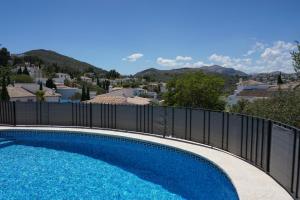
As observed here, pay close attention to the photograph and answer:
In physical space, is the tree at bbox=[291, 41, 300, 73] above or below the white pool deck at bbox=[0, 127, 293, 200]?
above

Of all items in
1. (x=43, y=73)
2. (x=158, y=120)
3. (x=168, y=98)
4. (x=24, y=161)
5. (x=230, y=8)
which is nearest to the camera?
(x=24, y=161)

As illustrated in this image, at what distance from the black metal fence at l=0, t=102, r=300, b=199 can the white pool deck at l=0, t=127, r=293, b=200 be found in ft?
0.88

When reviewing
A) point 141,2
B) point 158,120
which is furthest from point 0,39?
point 158,120

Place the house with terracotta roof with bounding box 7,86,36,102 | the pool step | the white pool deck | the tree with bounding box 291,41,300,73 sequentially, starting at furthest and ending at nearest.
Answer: the house with terracotta roof with bounding box 7,86,36,102 → the pool step → the tree with bounding box 291,41,300,73 → the white pool deck

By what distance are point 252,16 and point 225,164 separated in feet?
55.0

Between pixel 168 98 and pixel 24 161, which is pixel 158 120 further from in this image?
pixel 168 98

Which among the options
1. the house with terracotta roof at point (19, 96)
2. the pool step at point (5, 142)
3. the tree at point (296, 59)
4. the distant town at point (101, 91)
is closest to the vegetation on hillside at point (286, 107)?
the tree at point (296, 59)

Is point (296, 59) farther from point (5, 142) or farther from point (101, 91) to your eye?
point (101, 91)

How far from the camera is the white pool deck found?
28.7ft

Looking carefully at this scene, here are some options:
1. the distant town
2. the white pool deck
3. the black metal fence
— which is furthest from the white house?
the white pool deck

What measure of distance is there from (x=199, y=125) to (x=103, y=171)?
16.1ft

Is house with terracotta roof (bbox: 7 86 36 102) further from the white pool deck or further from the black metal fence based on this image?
the white pool deck

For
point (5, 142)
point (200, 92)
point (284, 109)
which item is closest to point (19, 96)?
point (200, 92)

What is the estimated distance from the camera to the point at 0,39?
63844mm
